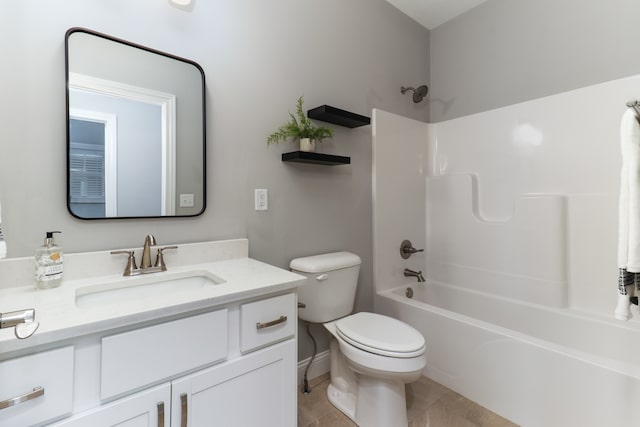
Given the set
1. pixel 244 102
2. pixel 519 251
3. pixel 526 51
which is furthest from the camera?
pixel 526 51

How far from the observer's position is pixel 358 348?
1.42 metres

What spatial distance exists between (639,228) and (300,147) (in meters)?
1.42

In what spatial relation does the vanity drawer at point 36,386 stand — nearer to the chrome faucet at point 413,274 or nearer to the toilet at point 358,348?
the toilet at point 358,348

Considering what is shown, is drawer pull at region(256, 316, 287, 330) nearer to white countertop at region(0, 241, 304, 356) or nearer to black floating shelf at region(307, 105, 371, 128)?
white countertop at region(0, 241, 304, 356)

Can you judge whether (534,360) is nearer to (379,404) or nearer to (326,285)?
(379,404)

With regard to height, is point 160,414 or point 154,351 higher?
point 154,351

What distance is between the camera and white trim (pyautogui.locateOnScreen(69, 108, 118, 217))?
3.97 ft

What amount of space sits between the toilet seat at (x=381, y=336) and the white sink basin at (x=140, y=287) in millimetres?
701

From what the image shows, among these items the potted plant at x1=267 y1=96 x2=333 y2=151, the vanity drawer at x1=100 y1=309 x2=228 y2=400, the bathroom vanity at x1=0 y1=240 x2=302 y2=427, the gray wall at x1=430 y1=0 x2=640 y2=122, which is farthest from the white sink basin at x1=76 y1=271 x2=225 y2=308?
the gray wall at x1=430 y1=0 x2=640 y2=122

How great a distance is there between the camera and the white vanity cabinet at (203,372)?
0.78 meters

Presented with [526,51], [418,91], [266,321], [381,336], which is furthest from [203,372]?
[526,51]

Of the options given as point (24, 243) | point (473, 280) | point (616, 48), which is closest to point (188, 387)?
point (24, 243)

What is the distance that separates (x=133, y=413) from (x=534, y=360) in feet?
5.49

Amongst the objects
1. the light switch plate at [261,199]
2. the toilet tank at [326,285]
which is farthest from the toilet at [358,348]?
the light switch plate at [261,199]
